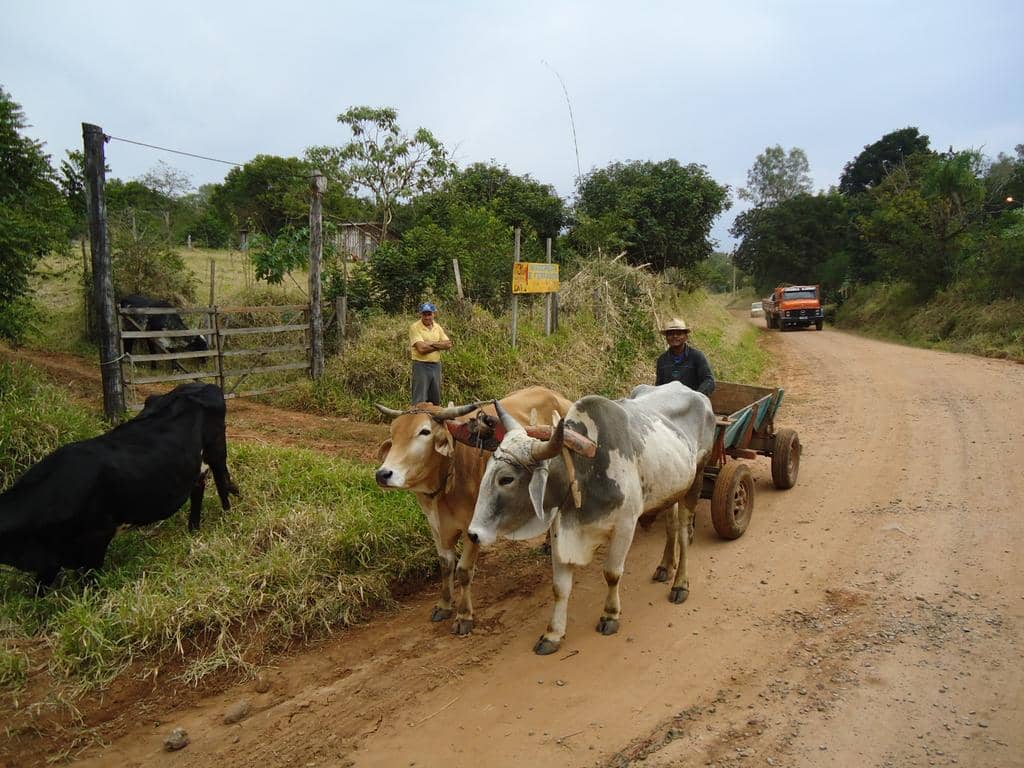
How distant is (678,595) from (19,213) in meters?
8.77

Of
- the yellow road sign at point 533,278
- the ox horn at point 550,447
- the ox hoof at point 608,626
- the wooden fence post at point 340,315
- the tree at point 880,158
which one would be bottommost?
the ox hoof at point 608,626

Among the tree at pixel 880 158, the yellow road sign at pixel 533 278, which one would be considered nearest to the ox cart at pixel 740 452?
the yellow road sign at pixel 533 278

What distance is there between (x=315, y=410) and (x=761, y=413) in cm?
664

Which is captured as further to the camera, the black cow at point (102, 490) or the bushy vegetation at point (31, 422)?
the bushy vegetation at point (31, 422)

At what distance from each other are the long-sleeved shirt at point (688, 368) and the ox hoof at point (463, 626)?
3.00 metres

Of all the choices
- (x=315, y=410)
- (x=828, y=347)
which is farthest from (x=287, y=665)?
(x=828, y=347)

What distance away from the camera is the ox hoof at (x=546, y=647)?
4332mm

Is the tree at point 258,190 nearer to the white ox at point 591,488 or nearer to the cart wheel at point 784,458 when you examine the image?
the cart wheel at point 784,458

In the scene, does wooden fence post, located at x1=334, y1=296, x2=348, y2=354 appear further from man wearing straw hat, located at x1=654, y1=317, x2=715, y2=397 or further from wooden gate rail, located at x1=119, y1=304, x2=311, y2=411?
man wearing straw hat, located at x1=654, y1=317, x2=715, y2=397

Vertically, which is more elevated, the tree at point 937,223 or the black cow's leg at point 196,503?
the tree at point 937,223

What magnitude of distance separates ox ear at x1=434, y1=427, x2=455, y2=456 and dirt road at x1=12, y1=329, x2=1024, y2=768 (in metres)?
1.25

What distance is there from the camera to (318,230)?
11.1 m

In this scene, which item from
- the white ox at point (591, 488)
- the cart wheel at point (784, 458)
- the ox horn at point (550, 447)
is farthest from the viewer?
the cart wheel at point (784, 458)

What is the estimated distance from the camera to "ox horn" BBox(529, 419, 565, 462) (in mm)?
3910
